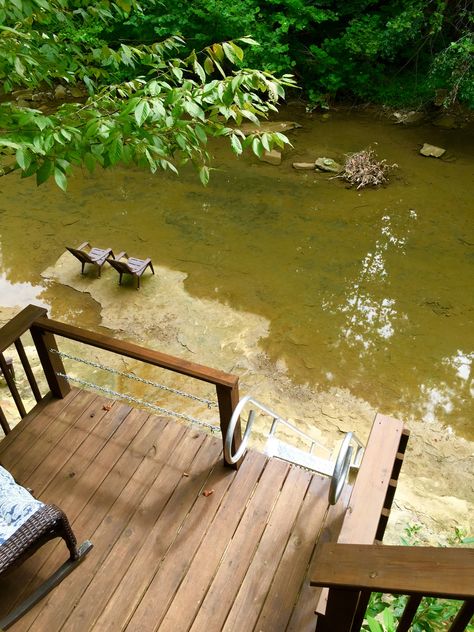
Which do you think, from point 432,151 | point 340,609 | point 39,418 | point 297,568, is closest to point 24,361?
point 39,418

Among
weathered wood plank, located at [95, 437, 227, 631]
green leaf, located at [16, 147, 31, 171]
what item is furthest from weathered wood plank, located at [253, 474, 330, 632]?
green leaf, located at [16, 147, 31, 171]

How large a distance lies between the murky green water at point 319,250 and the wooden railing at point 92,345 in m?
2.65

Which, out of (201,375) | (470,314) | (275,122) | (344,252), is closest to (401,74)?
(275,122)

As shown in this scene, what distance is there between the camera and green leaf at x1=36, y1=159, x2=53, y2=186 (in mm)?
1918

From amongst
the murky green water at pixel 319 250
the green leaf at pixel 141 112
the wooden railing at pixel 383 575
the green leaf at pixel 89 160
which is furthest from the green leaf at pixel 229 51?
the murky green water at pixel 319 250

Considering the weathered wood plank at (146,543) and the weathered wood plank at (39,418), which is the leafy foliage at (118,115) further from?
the weathered wood plank at (146,543)

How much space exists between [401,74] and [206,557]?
11166mm

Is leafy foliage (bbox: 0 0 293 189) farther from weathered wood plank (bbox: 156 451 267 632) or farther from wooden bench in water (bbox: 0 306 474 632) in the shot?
weathered wood plank (bbox: 156 451 267 632)

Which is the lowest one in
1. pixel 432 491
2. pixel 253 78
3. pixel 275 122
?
pixel 432 491

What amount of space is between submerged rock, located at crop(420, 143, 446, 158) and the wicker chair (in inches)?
349

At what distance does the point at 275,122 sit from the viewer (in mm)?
10148

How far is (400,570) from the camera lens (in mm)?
1082

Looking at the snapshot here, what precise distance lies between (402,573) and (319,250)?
6.01 metres

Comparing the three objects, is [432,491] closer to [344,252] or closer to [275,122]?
[344,252]
